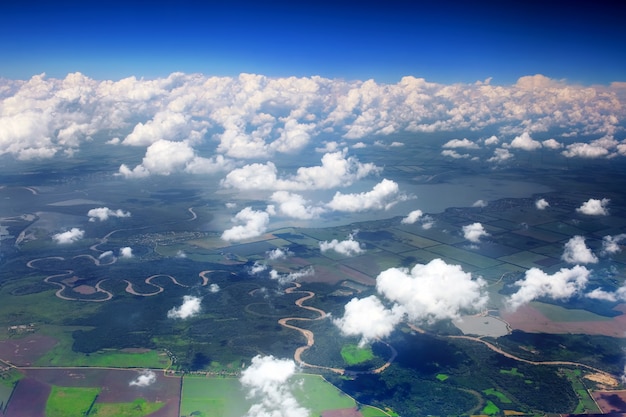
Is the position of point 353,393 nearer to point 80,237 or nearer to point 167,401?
point 167,401

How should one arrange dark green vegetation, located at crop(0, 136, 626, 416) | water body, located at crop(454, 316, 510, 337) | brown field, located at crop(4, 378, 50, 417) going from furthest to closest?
1. water body, located at crop(454, 316, 510, 337)
2. dark green vegetation, located at crop(0, 136, 626, 416)
3. brown field, located at crop(4, 378, 50, 417)

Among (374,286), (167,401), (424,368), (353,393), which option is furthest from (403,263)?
(167,401)

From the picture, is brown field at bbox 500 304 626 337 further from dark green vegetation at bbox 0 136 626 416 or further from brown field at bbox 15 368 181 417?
brown field at bbox 15 368 181 417

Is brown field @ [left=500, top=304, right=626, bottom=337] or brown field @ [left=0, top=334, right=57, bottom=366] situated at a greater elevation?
brown field @ [left=500, top=304, right=626, bottom=337]

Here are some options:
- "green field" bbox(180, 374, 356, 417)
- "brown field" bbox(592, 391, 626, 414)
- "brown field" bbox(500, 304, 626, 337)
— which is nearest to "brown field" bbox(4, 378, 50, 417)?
"green field" bbox(180, 374, 356, 417)

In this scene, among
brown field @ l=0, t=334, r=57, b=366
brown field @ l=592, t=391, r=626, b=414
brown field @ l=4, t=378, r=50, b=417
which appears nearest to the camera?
brown field @ l=4, t=378, r=50, b=417

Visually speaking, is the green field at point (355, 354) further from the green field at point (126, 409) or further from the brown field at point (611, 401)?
the brown field at point (611, 401)

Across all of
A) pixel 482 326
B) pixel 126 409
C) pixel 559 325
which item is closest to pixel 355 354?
pixel 482 326
